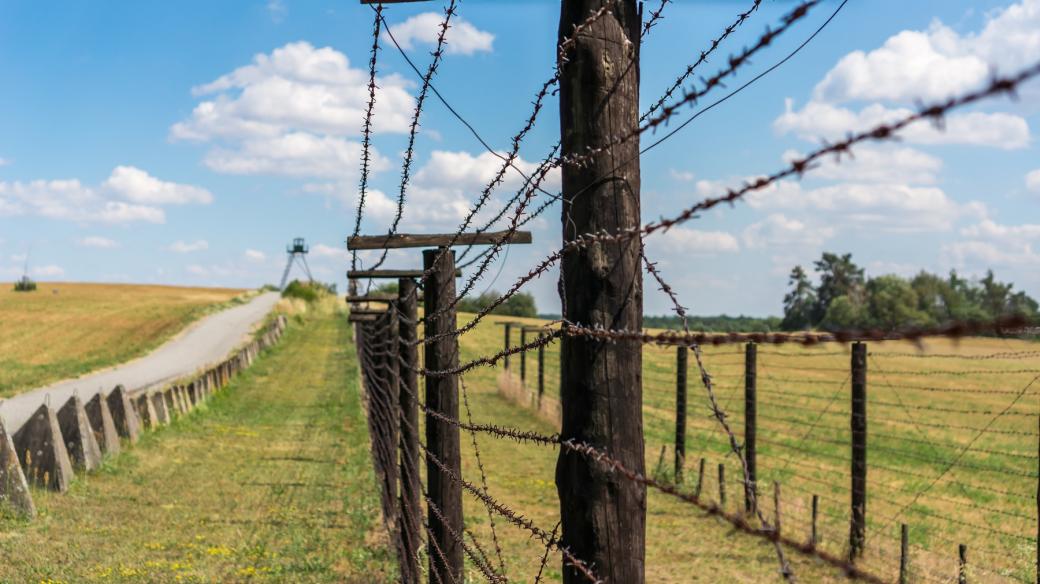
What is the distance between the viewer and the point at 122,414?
1333cm

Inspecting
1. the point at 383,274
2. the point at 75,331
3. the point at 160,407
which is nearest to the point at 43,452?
Result: the point at 383,274

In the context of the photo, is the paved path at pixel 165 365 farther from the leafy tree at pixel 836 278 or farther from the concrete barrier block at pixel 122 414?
the leafy tree at pixel 836 278

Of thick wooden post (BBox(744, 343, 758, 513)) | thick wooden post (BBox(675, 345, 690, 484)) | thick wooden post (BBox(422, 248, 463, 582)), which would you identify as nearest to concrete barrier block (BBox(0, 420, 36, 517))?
thick wooden post (BBox(422, 248, 463, 582))

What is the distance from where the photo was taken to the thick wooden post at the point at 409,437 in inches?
245

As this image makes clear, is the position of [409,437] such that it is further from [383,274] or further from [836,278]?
[836,278]

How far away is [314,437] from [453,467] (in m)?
11.5

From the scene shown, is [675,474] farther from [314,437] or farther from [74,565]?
[74,565]

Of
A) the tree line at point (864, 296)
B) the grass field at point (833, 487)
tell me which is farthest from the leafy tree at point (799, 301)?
the grass field at point (833, 487)

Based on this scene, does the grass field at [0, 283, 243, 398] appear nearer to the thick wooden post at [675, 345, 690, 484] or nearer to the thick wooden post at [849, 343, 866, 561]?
the thick wooden post at [675, 345, 690, 484]

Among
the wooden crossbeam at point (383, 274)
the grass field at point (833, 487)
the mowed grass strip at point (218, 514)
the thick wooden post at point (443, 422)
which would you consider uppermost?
the wooden crossbeam at point (383, 274)

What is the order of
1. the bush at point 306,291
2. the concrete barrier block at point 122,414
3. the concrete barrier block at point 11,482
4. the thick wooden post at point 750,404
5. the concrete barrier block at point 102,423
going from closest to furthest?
1. the concrete barrier block at point 11,482
2. the thick wooden post at point 750,404
3. the concrete barrier block at point 102,423
4. the concrete barrier block at point 122,414
5. the bush at point 306,291

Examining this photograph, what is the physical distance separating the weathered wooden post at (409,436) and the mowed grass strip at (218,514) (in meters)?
1.02

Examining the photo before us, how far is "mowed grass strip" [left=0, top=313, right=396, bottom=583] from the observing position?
7.70m

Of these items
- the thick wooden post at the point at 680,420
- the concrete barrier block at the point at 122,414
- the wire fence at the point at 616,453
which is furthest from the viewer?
the concrete barrier block at the point at 122,414
